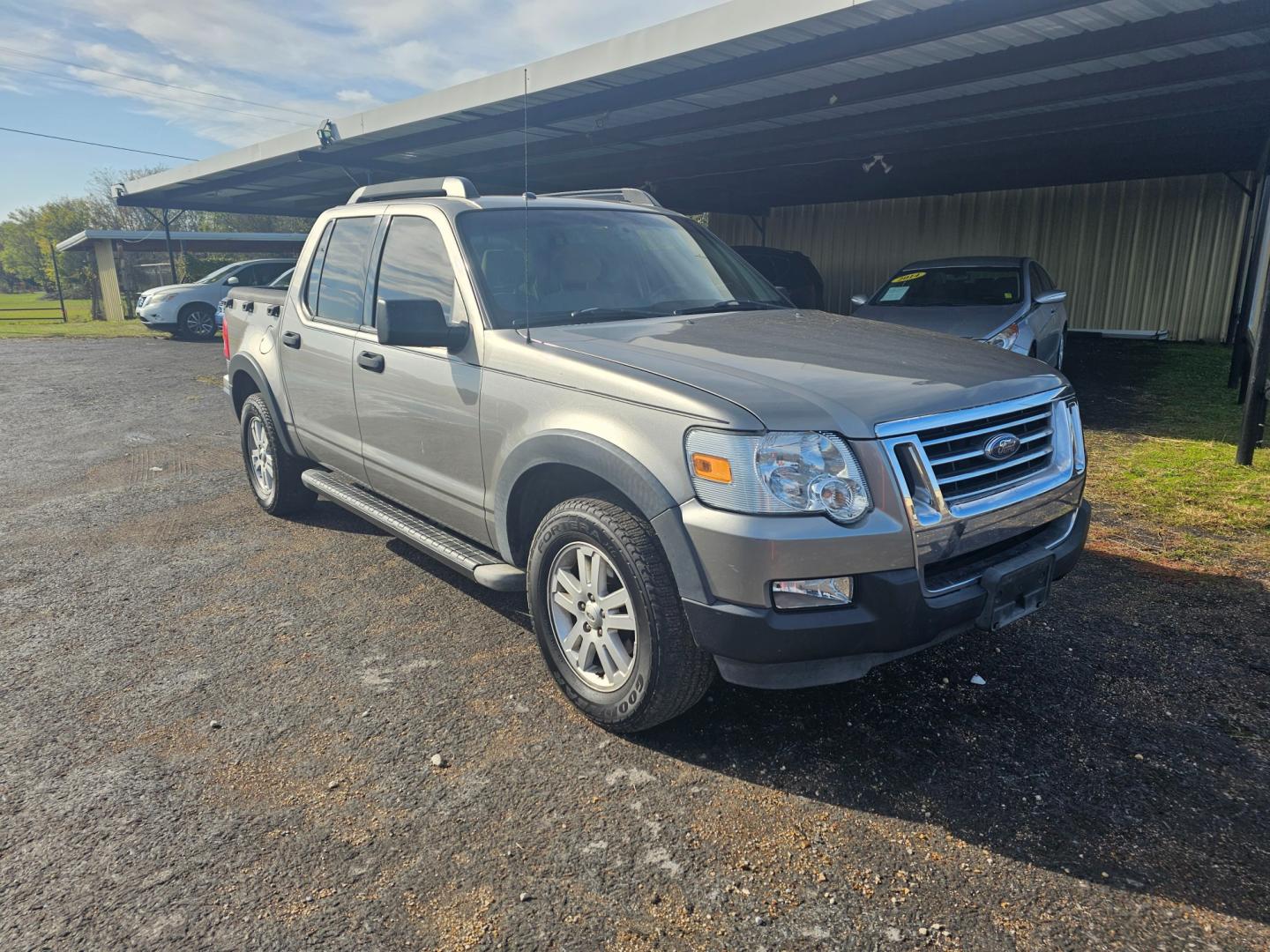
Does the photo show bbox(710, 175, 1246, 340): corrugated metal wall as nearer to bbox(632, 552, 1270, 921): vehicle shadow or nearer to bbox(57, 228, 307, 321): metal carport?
bbox(632, 552, 1270, 921): vehicle shadow

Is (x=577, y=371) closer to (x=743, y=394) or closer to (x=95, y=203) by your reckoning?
(x=743, y=394)

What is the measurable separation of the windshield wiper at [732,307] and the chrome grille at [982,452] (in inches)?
57.2

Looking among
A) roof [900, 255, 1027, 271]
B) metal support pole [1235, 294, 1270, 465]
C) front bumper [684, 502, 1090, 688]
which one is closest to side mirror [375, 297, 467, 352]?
front bumper [684, 502, 1090, 688]

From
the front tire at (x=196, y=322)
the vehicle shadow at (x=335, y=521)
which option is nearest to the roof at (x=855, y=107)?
the vehicle shadow at (x=335, y=521)

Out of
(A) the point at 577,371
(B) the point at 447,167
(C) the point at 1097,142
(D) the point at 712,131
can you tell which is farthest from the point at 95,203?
(A) the point at 577,371

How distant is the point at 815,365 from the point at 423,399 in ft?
5.84

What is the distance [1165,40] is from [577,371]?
8201mm

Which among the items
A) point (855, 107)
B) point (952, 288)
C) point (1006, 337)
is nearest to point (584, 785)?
point (1006, 337)

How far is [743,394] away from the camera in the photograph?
264 cm

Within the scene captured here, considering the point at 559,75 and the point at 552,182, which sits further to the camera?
the point at 552,182

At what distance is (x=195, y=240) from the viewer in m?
36.6

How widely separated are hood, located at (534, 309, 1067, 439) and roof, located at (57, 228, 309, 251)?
33007mm

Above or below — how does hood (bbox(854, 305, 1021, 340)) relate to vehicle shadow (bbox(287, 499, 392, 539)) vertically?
above

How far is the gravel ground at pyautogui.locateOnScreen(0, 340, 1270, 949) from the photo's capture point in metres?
2.26
